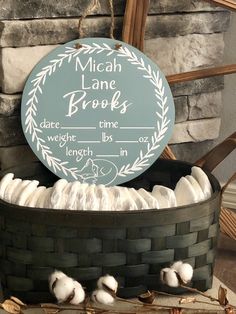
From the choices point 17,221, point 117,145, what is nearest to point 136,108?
point 117,145

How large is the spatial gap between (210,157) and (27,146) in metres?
0.35

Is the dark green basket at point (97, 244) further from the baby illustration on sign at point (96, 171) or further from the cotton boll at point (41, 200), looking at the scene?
the baby illustration on sign at point (96, 171)

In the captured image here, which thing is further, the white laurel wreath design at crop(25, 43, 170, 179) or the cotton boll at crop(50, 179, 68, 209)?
the white laurel wreath design at crop(25, 43, 170, 179)

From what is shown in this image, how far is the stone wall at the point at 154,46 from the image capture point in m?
1.03

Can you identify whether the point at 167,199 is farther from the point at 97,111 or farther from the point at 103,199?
the point at 97,111

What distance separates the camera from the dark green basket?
86 cm

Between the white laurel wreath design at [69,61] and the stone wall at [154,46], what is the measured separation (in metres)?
0.04

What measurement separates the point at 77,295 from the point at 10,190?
21cm

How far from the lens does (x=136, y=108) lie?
105 centimetres

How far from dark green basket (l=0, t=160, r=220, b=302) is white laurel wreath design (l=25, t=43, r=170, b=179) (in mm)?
180

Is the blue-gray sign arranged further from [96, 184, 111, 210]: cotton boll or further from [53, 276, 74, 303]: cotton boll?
[53, 276, 74, 303]: cotton boll

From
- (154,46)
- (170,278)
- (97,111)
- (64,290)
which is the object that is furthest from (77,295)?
(154,46)

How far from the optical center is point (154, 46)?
113 cm

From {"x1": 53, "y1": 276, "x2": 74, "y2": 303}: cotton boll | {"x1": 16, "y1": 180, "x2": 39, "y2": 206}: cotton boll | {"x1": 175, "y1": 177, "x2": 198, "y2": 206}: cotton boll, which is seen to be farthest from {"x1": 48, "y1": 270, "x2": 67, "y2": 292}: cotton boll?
{"x1": 175, "y1": 177, "x2": 198, "y2": 206}: cotton boll
